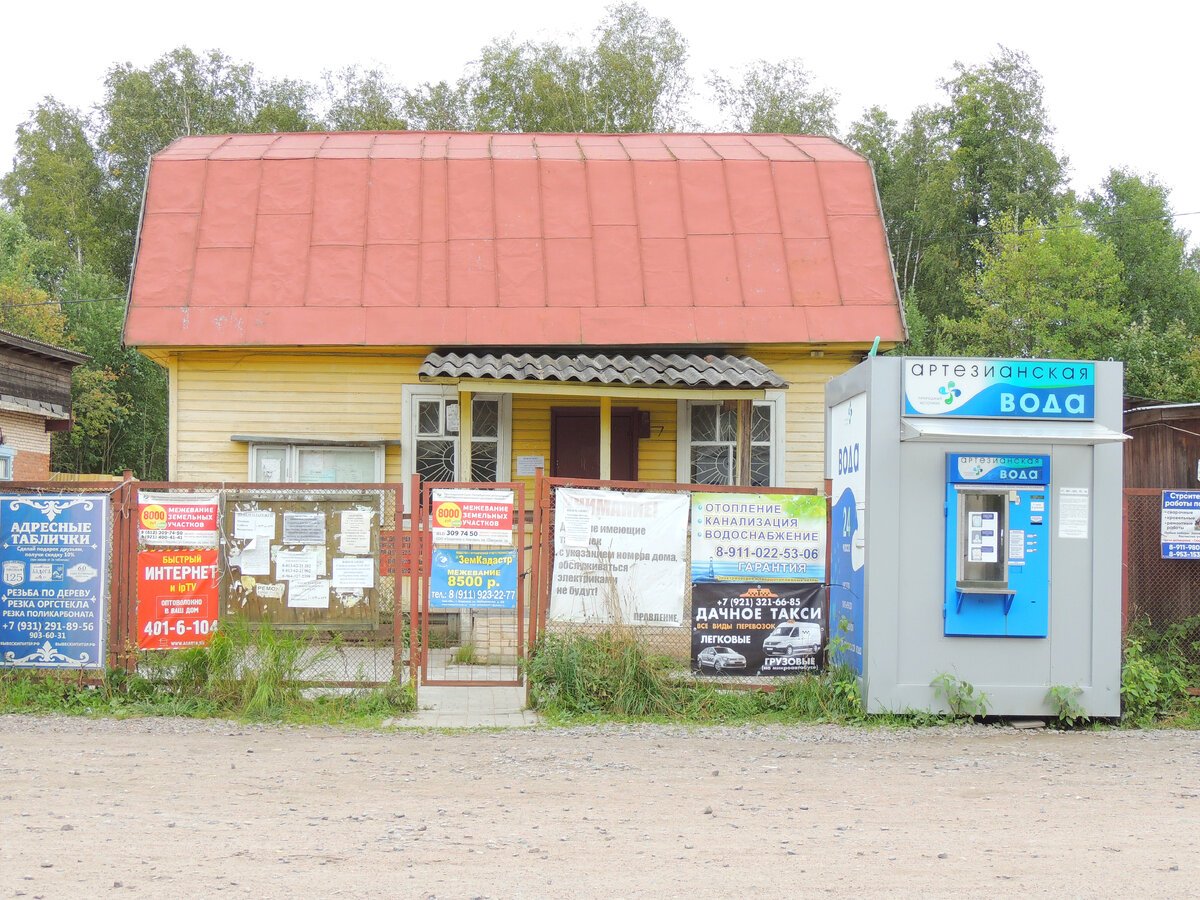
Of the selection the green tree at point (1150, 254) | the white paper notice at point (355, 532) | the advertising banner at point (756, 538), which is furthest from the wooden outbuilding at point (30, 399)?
the green tree at point (1150, 254)

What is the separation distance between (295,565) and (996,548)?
5.62 m

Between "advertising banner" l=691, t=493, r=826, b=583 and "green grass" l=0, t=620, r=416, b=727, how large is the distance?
2717 millimetres

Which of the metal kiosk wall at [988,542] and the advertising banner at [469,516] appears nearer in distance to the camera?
the metal kiosk wall at [988,542]

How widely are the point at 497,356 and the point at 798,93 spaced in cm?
2901

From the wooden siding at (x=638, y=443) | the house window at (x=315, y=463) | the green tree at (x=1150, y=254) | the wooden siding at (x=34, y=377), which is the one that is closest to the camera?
the house window at (x=315, y=463)

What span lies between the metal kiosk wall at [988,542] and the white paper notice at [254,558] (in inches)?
190

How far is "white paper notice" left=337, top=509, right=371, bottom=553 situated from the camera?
28.9 ft

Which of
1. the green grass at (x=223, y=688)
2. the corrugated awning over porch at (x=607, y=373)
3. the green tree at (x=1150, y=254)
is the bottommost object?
the green grass at (x=223, y=688)

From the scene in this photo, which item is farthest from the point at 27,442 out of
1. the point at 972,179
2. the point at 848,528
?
the point at 972,179

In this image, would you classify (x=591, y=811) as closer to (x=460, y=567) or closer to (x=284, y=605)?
(x=460, y=567)

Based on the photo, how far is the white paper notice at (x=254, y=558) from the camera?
8797mm

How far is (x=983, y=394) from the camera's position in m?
8.55

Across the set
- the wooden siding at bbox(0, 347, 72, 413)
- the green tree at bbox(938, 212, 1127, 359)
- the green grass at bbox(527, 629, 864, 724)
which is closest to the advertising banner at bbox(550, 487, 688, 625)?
the green grass at bbox(527, 629, 864, 724)

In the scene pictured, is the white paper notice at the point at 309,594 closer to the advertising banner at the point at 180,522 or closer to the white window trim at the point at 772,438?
the advertising banner at the point at 180,522
